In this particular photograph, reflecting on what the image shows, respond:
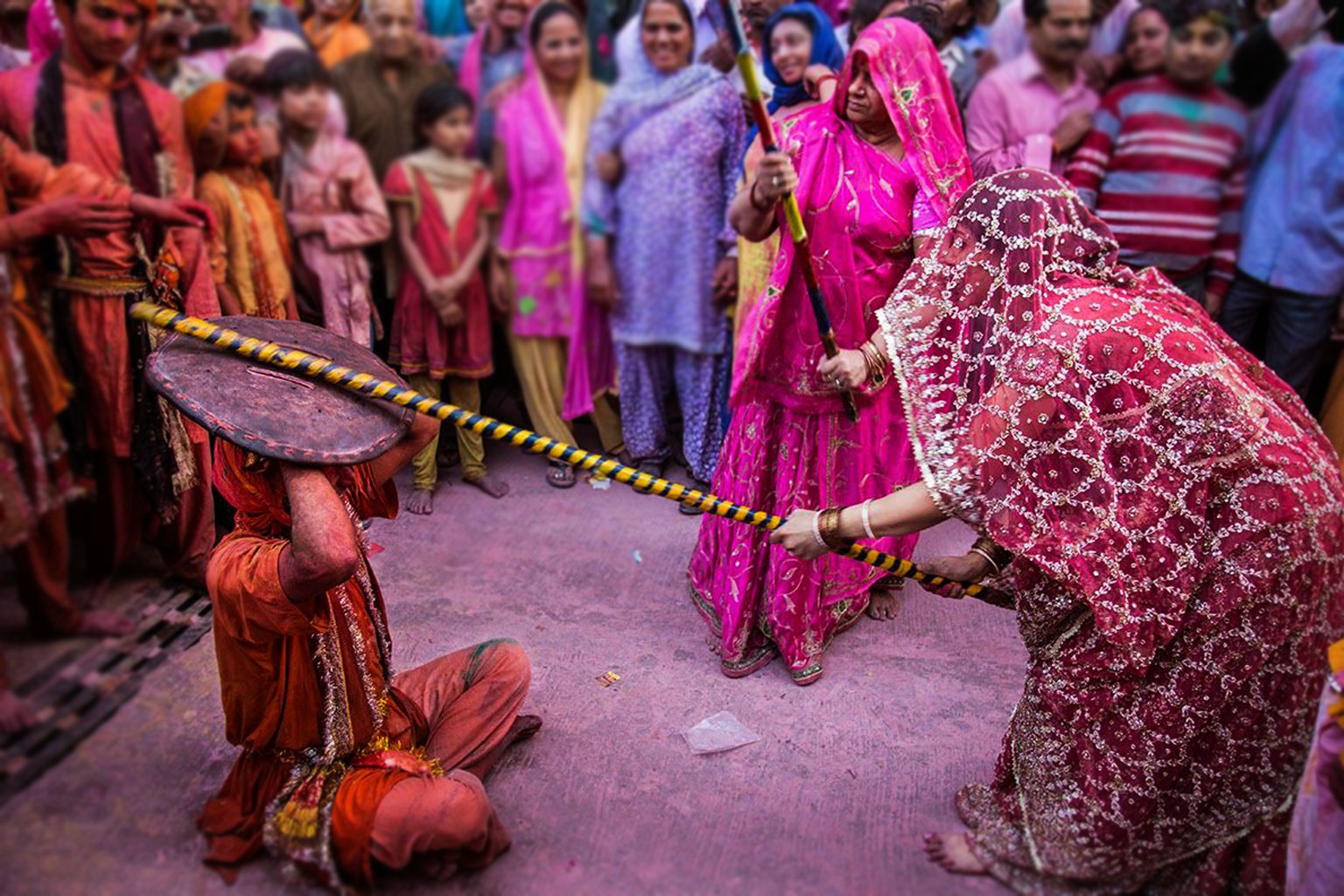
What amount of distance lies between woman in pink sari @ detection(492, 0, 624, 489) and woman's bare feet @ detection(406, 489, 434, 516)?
1.97 ft

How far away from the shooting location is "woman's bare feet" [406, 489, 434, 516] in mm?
4125

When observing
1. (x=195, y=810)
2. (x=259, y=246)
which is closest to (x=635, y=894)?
(x=195, y=810)

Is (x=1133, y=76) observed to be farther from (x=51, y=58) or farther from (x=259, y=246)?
(x=51, y=58)

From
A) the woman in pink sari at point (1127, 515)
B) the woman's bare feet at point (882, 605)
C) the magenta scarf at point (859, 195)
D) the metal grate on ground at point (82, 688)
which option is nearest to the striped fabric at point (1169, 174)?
the magenta scarf at point (859, 195)

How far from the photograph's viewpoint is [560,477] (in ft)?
15.0

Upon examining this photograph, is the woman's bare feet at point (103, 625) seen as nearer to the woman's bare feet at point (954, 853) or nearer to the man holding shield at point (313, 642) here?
the man holding shield at point (313, 642)

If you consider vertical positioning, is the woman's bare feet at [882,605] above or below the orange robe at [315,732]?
below

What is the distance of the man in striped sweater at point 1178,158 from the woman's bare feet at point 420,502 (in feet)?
10.9

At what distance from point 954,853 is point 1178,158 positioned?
3.48m

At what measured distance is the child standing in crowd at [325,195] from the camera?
3.44 metres

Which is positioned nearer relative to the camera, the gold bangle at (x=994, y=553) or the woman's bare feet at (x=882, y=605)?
the gold bangle at (x=994, y=553)

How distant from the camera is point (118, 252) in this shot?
2307 mm

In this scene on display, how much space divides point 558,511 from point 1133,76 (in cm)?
337

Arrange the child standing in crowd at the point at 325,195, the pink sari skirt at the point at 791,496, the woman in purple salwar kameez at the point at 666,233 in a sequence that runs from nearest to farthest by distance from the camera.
A: the pink sari skirt at the point at 791,496 → the child standing in crowd at the point at 325,195 → the woman in purple salwar kameez at the point at 666,233
